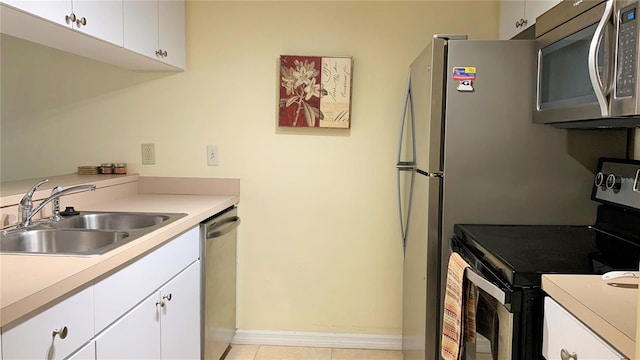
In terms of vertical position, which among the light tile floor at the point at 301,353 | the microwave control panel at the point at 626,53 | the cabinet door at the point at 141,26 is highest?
the cabinet door at the point at 141,26

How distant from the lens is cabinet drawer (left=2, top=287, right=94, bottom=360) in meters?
1.09

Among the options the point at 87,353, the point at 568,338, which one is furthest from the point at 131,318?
the point at 568,338

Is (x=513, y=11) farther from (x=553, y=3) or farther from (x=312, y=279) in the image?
(x=312, y=279)

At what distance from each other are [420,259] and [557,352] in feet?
3.42

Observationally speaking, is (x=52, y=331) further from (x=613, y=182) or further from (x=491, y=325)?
(x=613, y=182)

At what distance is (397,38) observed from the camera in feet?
9.27

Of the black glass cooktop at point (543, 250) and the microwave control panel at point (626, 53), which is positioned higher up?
the microwave control panel at point (626, 53)

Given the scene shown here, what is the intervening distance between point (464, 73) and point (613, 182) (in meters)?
0.70

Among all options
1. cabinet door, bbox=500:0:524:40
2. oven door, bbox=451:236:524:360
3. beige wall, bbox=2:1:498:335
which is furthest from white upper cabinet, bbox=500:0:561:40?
oven door, bbox=451:236:524:360

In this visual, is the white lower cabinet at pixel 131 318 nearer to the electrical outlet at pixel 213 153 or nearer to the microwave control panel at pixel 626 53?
the electrical outlet at pixel 213 153

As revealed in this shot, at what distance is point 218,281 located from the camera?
2.60m

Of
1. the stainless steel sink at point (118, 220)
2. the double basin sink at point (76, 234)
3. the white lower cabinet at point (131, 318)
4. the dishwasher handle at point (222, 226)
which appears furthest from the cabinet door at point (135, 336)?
the dishwasher handle at point (222, 226)

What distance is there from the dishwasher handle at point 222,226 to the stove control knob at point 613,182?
5.66 ft

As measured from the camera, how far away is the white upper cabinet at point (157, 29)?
7.45ft
